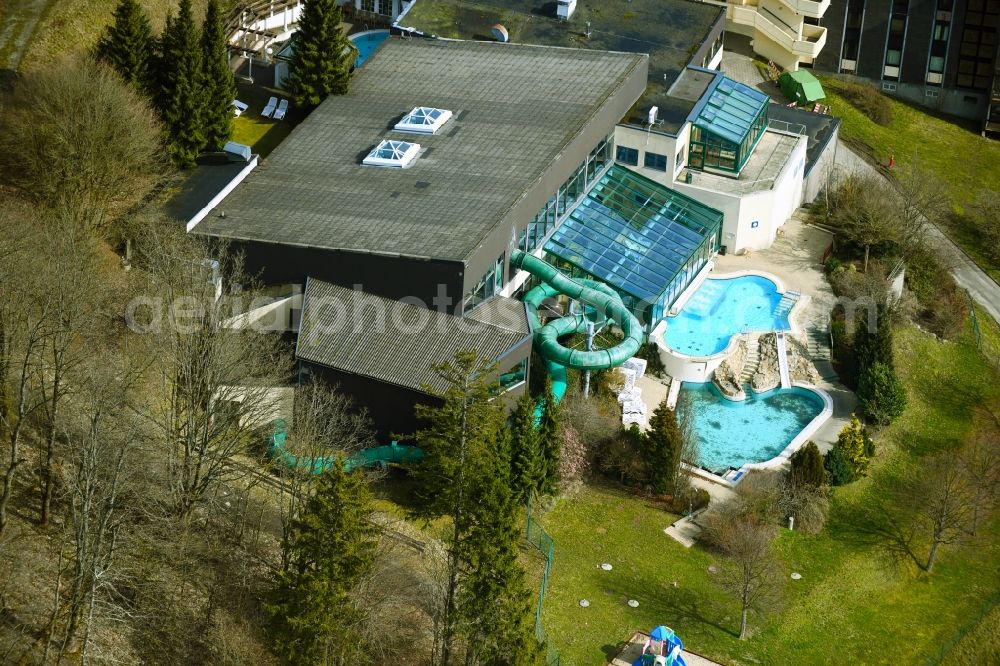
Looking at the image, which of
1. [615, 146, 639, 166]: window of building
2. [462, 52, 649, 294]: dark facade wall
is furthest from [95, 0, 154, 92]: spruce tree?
[615, 146, 639, 166]: window of building

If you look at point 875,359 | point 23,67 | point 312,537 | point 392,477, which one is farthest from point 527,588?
point 23,67

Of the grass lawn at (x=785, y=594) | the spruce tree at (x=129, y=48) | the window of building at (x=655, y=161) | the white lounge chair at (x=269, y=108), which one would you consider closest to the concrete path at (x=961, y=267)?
the window of building at (x=655, y=161)

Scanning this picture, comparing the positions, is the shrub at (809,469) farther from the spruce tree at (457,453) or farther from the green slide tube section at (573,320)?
the spruce tree at (457,453)

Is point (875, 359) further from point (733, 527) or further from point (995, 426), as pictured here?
point (733, 527)

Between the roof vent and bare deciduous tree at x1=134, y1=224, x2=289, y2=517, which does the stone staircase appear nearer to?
bare deciduous tree at x1=134, y1=224, x2=289, y2=517

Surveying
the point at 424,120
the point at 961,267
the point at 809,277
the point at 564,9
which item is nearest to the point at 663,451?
the point at 809,277

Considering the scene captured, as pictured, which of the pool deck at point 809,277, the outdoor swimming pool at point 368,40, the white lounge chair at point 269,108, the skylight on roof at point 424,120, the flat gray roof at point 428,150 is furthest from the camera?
the outdoor swimming pool at point 368,40
